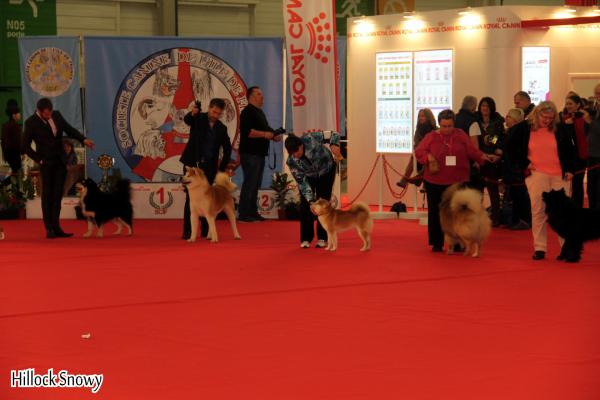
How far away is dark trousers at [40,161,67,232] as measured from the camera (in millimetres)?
11055

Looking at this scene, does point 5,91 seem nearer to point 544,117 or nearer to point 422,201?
point 422,201

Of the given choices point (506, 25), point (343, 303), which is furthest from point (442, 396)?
point (506, 25)

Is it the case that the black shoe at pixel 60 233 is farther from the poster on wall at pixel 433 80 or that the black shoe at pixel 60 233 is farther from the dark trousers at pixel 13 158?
the poster on wall at pixel 433 80

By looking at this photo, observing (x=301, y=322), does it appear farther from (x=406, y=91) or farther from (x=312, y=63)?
(x=406, y=91)

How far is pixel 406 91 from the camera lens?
14836mm

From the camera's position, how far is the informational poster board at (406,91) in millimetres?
14500

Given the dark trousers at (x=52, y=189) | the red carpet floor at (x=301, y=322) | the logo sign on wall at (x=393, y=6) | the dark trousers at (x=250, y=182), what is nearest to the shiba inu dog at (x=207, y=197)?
the red carpet floor at (x=301, y=322)

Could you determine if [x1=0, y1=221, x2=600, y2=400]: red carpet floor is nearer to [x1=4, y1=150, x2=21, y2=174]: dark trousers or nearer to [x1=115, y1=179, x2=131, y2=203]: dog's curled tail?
[x1=115, y1=179, x2=131, y2=203]: dog's curled tail

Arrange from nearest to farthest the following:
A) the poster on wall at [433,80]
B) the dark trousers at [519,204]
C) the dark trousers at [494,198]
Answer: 1. the dark trousers at [519,204]
2. the dark trousers at [494,198]
3. the poster on wall at [433,80]

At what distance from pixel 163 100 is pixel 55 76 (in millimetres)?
1541

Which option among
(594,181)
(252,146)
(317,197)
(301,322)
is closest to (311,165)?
(317,197)

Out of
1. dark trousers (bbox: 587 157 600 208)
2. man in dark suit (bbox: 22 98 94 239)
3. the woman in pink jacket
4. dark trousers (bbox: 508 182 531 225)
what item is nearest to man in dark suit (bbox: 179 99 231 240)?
man in dark suit (bbox: 22 98 94 239)

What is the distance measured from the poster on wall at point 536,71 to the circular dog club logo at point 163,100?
4019mm

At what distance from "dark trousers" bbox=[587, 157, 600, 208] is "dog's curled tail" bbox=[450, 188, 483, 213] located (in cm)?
224
